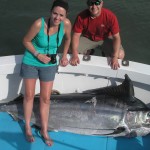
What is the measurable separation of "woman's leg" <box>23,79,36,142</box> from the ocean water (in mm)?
2738

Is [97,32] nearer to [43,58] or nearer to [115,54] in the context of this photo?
[115,54]

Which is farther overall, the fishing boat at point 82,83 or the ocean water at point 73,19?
the ocean water at point 73,19

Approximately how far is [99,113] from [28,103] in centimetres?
85

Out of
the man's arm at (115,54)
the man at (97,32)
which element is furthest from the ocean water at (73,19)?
the man's arm at (115,54)

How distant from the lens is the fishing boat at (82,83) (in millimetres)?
3918

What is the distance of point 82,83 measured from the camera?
14.1ft

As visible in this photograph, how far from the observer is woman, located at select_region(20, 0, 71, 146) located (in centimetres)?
352

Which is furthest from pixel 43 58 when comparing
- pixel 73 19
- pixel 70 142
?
pixel 73 19

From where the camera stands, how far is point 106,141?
3.94 metres

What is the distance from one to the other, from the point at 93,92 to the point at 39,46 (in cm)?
102

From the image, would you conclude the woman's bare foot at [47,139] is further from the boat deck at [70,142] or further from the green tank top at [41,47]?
the green tank top at [41,47]

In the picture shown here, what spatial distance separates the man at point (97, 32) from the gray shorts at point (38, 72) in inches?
16.1

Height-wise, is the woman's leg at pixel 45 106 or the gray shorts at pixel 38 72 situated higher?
the gray shorts at pixel 38 72

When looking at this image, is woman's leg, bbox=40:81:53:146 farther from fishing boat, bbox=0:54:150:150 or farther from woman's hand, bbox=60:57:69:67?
woman's hand, bbox=60:57:69:67
